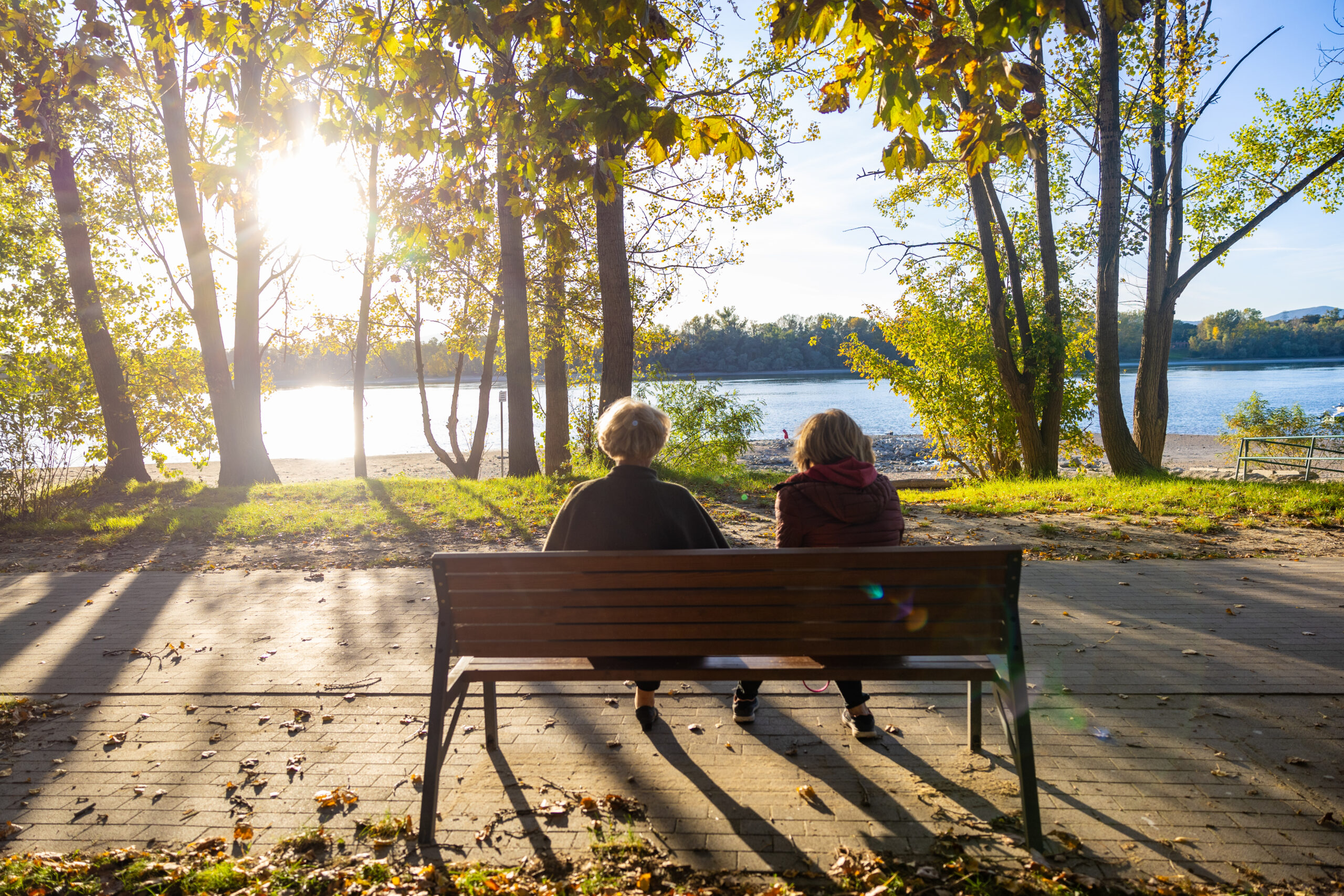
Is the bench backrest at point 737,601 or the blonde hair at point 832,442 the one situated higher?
the blonde hair at point 832,442

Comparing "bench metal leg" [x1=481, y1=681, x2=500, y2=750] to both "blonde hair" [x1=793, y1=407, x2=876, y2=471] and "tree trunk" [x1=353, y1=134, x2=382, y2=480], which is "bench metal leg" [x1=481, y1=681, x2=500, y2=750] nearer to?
"blonde hair" [x1=793, y1=407, x2=876, y2=471]

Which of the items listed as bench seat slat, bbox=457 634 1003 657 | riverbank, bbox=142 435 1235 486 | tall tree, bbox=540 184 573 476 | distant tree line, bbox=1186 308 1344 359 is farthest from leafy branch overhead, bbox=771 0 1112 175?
distant tree line, bbox=1186 308 1344 359

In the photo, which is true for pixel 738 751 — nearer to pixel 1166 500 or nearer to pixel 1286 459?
pixel 1166 500

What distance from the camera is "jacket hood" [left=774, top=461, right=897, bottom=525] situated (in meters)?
3.32

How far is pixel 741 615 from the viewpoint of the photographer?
2826mm

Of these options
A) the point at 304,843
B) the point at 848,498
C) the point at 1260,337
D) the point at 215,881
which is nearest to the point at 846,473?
the point at 848,498

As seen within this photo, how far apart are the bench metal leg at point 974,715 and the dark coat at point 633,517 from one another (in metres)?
1.23

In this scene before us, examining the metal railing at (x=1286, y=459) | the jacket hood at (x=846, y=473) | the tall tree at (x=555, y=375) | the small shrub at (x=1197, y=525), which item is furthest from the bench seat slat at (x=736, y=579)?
the metal railing at (x=1286, y=459)

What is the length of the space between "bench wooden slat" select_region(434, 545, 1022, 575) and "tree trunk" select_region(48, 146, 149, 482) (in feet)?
44.5

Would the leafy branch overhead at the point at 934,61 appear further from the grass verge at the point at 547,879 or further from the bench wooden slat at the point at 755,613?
the grass verge at the point at 547,879

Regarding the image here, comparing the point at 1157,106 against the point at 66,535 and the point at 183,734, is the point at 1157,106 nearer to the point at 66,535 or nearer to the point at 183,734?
the point at 183,734

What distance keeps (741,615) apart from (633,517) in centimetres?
73

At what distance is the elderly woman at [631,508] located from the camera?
3.34 m

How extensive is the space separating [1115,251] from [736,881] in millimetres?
12226
